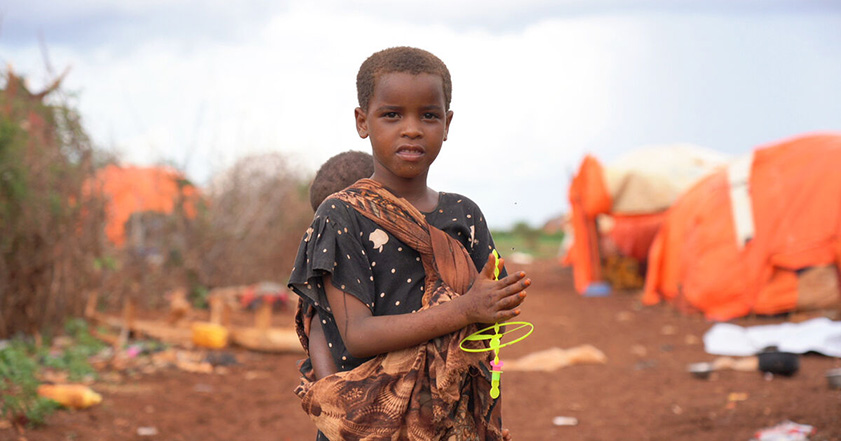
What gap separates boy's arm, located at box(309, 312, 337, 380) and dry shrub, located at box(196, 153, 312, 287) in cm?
926

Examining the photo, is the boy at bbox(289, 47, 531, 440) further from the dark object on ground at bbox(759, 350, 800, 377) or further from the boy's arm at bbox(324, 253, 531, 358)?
the dark object on ground at bbox(759, 350, 800, 377)

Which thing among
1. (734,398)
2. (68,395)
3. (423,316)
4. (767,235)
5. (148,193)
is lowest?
(734,398)

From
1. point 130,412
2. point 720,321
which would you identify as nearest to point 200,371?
point 130,412

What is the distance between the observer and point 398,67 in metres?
1.93

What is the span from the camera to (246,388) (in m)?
6.87

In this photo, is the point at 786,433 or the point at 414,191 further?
the point at 786,433

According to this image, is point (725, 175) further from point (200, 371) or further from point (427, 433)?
point (427, 433)

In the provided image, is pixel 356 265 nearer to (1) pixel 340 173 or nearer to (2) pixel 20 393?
(1) pixel 340 173

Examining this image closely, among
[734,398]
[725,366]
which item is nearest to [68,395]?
[734,398]

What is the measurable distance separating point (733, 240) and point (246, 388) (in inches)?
273

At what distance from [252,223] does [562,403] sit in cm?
659

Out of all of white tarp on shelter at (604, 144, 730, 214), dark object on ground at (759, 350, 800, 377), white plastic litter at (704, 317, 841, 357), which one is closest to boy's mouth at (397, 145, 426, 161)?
dark object on ground at (759, 350, 800, 377)

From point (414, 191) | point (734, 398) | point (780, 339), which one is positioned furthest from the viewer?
point (780, 339)

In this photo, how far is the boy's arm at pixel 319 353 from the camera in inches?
80.8
